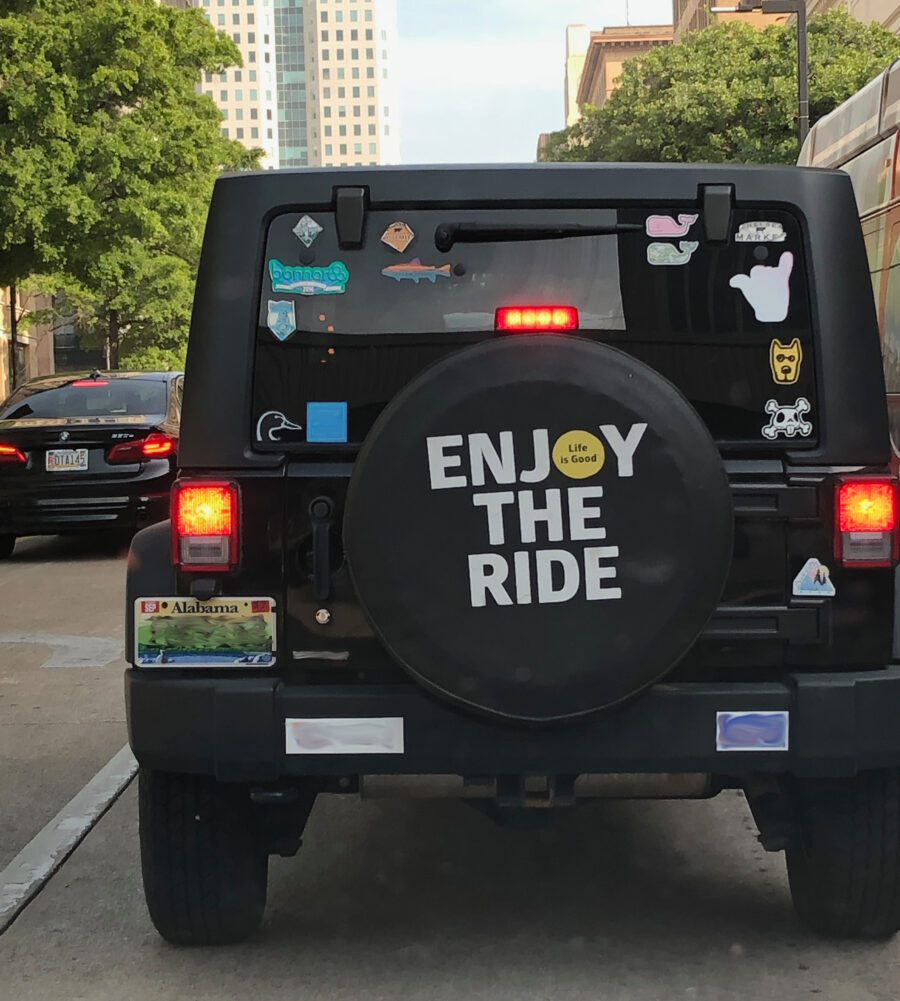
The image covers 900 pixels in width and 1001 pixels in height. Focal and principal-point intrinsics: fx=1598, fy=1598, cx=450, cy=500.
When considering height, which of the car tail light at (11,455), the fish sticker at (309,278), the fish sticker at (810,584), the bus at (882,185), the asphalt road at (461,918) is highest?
the bus at (882,185)

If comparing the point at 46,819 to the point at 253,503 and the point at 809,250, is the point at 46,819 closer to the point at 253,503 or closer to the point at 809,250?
the point at 253,503

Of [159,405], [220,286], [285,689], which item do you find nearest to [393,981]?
[285,689]

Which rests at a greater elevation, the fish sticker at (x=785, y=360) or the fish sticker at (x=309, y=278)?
the fish sticker at (x=309, y=278)

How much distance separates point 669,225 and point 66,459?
10.6 meters

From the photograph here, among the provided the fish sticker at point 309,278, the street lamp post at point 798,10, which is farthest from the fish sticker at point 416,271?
the street lamp post at point 798,10

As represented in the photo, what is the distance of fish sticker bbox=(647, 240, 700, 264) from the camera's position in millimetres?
3807

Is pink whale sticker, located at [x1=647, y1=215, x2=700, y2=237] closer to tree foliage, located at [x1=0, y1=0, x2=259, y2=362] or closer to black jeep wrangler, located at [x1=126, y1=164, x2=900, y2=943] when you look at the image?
black jeep wrangler, located at [x1=126, y1=164, x2=900, y2=943]

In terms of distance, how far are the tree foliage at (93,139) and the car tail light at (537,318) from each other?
84.8ft

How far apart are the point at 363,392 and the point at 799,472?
1.05m

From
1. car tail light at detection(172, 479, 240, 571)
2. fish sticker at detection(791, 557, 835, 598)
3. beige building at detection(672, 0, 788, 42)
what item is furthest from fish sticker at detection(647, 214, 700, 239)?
beige building at detection(672, 0, 788, 42)

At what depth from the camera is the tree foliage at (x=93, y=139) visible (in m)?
28.7

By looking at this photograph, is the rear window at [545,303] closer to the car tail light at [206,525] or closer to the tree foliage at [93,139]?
the car tail light at [206,525]

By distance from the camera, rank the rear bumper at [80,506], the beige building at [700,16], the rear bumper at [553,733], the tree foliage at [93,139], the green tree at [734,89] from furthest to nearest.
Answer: the beige building at [700,16], the green tree at [734,89], the tree foliage at [93,139], the rear bumper at [80,506], the rear bumper at [553,733]

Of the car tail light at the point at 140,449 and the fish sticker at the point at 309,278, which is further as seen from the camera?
the car tail light at the point at 140,449
